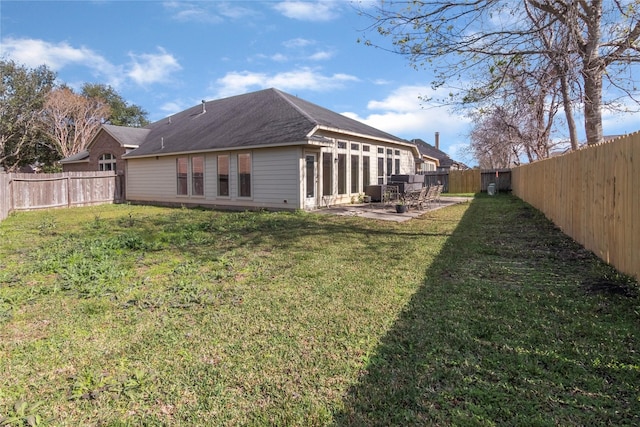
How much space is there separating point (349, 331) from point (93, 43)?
86.9 ft

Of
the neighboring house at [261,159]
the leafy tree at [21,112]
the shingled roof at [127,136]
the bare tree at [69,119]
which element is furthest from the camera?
the bare tree at [69,119]

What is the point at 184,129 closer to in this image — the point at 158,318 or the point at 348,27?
the point at 348,27

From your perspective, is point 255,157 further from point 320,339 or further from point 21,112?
point 21,112

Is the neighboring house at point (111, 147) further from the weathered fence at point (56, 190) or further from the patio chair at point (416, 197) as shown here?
the patio chair at point (416, 197)

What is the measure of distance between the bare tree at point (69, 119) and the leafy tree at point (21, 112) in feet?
2.56

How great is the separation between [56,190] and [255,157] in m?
9.25

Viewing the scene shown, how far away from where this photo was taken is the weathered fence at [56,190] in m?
13.4

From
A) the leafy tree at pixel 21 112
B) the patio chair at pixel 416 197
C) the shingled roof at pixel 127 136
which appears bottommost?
the patio chair at pixel 416 197

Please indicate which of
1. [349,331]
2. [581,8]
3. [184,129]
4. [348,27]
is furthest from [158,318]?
[184,129]

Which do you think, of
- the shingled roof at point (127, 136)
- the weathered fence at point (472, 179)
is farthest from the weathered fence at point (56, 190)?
the weathered fence at point (472, 179)

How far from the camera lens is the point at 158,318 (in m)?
3.52

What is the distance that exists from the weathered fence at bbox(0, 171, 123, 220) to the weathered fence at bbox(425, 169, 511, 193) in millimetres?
20198

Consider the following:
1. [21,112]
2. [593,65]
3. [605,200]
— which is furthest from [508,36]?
[21,112]

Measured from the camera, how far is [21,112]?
28.1 m
